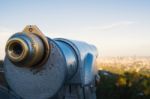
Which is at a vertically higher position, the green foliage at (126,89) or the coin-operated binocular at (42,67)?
the coin-operated binocular at (42,67)

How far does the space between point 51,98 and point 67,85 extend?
0.42 m

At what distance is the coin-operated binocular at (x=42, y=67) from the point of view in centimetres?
548

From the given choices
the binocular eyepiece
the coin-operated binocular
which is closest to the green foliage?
the coin-operated binocular

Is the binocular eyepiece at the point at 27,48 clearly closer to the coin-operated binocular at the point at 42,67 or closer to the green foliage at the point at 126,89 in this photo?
the coin-operated binocular at the point at 42,67

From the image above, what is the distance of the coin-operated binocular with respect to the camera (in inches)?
216

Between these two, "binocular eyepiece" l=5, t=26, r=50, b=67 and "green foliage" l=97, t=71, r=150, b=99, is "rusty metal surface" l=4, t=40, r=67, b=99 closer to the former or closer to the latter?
"binocular eyepiece" l=5, t=26, r=50, b=67

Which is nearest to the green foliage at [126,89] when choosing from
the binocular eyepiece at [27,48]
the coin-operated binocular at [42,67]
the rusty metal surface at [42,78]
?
the coin-operated binocular at [42,67]

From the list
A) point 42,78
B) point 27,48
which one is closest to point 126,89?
point 42,78

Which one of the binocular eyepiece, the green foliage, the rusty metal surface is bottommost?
the green foliage

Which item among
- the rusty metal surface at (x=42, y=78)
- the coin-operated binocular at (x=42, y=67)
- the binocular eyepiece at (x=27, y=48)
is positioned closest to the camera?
the binocular eyepiece at (x=27, y=48)

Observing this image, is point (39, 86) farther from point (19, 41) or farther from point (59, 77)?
point (19, 41)

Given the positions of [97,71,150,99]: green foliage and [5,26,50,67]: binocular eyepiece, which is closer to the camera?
[5,26,50,67]: binocular eyepiece

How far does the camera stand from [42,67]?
5.99m

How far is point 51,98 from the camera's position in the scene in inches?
245
